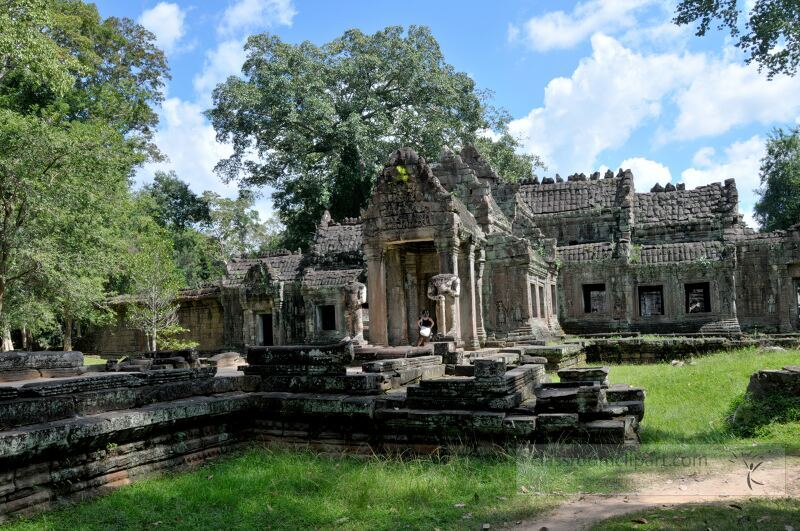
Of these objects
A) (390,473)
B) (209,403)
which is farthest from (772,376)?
(209,403)

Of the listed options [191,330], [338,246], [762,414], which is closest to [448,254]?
[762,414]

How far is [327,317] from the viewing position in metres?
25.3

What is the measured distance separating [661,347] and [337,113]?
77.5ft

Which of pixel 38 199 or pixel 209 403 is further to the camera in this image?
pixel 38 199

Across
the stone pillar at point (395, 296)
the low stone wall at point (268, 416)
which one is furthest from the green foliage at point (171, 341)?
the low stone wall at point (268, 416)

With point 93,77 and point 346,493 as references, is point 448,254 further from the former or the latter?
point 93,77

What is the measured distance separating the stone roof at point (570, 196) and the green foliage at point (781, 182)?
69.8ft

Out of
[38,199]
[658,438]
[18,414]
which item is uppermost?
[38,199]

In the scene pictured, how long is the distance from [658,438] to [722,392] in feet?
10.6

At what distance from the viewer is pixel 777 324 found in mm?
21578

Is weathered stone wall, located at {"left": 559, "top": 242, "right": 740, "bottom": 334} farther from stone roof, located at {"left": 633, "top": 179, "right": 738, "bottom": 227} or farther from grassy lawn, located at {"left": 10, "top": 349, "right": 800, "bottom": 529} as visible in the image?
grassy lawn, located at {"left": 10, "top": 349, "right": 800, "bottom": 529}

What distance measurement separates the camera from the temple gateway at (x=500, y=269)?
15211 millimetres

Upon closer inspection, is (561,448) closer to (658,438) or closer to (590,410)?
(590,410)

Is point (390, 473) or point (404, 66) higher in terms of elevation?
point (404, 66)
